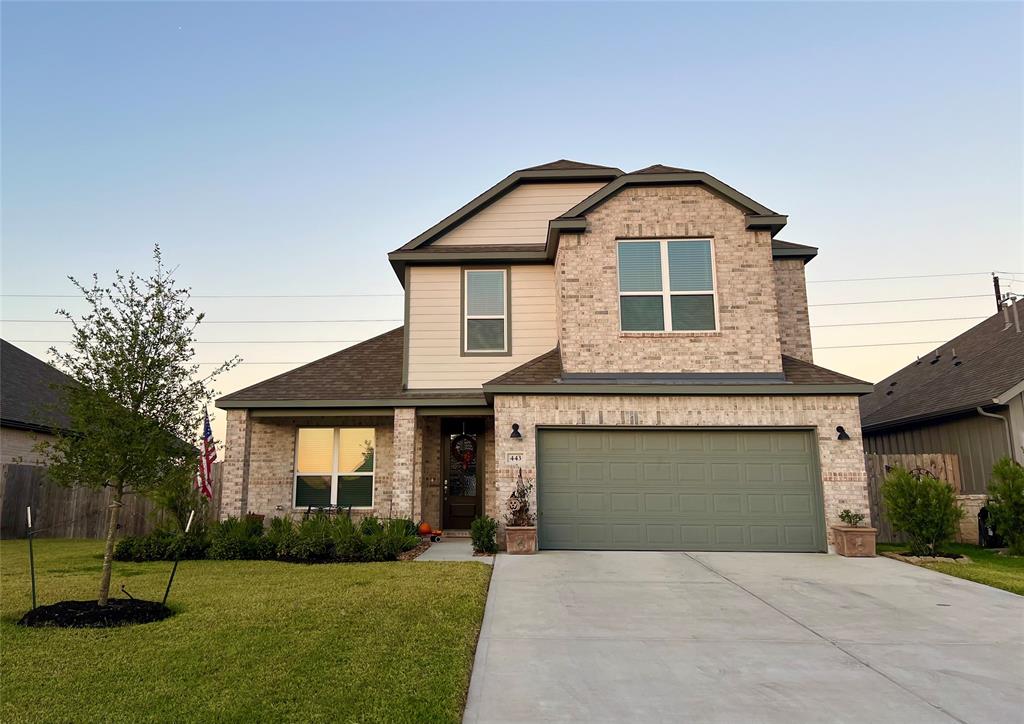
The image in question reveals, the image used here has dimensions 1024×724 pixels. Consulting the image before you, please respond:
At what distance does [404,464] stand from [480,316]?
3693 millimetres

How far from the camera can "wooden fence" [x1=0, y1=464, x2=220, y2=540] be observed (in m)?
14.9

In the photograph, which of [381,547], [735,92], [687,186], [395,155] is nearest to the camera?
[381,547]

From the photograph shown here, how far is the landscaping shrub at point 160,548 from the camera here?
34.5 feet

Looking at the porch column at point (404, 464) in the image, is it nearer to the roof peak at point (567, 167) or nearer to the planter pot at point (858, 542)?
the roof peak at point (567, 167)

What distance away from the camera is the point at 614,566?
927cm

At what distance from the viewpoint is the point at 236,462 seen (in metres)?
13.1

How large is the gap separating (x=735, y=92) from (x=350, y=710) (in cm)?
1476

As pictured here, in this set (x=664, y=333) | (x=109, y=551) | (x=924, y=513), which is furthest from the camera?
(x=664, y=333)

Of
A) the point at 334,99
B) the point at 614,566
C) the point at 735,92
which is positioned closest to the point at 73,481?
the point at 614,566

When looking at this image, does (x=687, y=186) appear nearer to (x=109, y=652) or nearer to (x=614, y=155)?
(x=614, y=155)

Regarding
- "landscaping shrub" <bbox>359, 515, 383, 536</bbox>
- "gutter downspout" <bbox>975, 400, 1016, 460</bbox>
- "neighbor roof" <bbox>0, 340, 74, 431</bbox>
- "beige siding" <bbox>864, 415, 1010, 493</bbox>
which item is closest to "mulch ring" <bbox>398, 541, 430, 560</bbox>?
"landscaping shrub" <bbox>359, 515, 383, 536</bbox>

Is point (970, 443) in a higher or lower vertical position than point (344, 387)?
lower

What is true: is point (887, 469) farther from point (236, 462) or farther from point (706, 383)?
point (236, 462)

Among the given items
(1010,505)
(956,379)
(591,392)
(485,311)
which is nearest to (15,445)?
(485,311)
